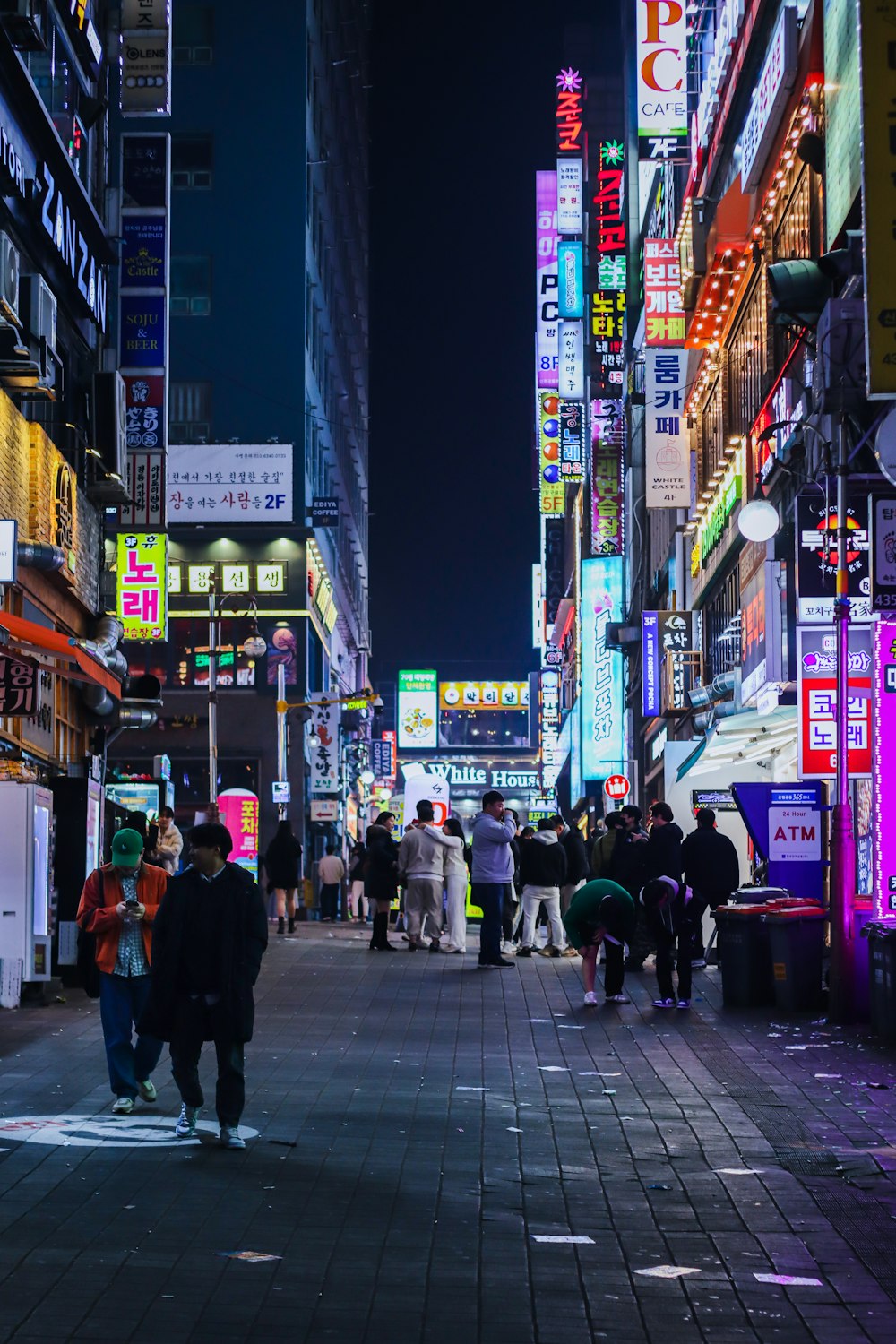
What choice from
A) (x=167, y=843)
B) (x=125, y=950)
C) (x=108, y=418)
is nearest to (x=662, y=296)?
(x=108, y=418)

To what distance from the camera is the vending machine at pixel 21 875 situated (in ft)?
55.9

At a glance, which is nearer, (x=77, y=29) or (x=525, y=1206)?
(x=525, y=1206)

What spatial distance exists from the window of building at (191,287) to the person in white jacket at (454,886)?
137 ft

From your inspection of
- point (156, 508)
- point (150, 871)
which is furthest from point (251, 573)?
point (150, 871)

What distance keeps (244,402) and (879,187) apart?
172ft

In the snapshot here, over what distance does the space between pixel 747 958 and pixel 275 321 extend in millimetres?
49407

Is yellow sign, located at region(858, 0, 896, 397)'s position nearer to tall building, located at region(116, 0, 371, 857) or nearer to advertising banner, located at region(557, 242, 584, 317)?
tall building, located at region(116, 0, 371, 857)

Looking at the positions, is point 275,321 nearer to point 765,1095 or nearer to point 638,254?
point 638,254

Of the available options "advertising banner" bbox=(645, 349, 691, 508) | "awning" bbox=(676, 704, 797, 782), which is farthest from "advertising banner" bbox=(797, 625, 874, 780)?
"advertising banner" bbox=(645, 349, 691, 508)

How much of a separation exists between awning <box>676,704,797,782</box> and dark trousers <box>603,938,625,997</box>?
7627 millimetres

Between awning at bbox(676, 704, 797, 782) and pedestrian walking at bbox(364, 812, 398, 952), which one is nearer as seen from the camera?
awning at bbox(676, 704, 797, 782)

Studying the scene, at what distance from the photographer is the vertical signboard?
43312mm

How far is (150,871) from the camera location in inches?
461

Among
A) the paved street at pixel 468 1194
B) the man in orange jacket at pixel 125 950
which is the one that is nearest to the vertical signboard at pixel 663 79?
the paved street at pixel 468 1194
